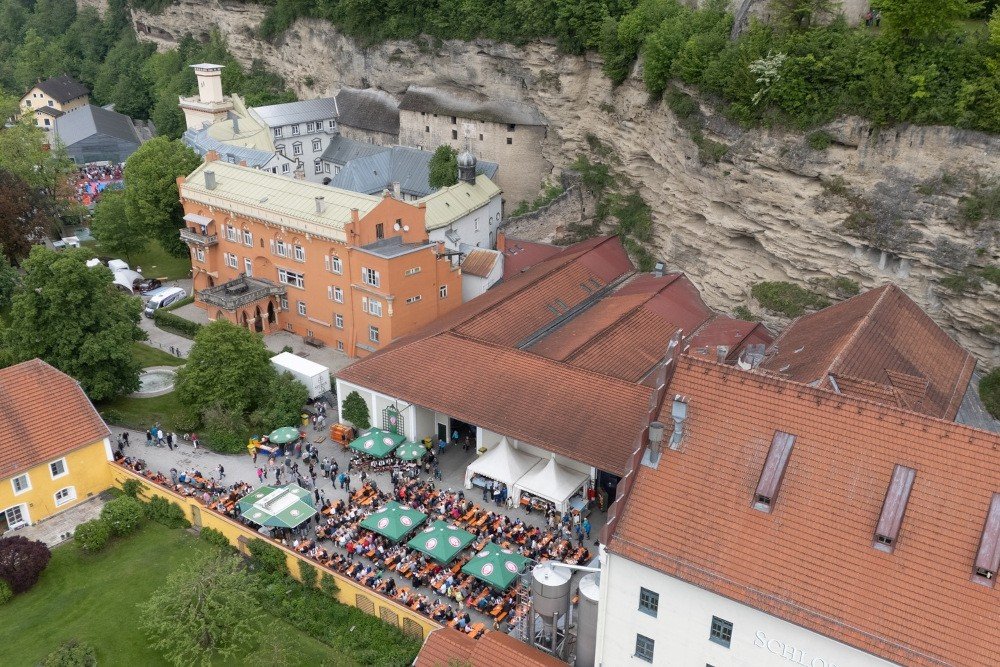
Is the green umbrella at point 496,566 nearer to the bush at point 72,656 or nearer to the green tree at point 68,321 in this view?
the bush at point 72,656

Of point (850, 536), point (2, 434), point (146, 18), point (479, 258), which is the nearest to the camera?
point (850, 536)

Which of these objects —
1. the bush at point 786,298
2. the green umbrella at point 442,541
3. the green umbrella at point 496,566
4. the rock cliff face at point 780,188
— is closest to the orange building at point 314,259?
the rock cliff face at point 780,188

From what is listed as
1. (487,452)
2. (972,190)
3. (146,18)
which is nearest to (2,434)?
(487,452)

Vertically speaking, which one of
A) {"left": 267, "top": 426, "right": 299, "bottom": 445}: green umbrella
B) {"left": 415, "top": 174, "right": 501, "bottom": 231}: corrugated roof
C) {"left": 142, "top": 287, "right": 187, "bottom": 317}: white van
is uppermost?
{"left": 415, "top": 174, "right": 501, "bottom": 231}: corrugated roof

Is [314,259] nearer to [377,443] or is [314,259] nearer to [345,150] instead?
[377,443]

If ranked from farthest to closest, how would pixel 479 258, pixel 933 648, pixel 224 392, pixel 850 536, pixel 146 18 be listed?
pixel 146 18, pixel 479 258, pixel 224 392, pixel 850 536, pixel 933 648

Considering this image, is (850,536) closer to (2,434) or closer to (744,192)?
(744,192)

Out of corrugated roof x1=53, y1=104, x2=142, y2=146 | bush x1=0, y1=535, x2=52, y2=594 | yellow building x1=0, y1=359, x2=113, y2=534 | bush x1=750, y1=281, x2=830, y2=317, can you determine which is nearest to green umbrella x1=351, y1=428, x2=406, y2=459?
yellow building x1=0, y1=359, x2=113, y2=534

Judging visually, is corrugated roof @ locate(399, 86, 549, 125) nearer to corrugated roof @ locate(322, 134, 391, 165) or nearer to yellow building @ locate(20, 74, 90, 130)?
corrugated roof @ locate(322, 134, 391, 165)
